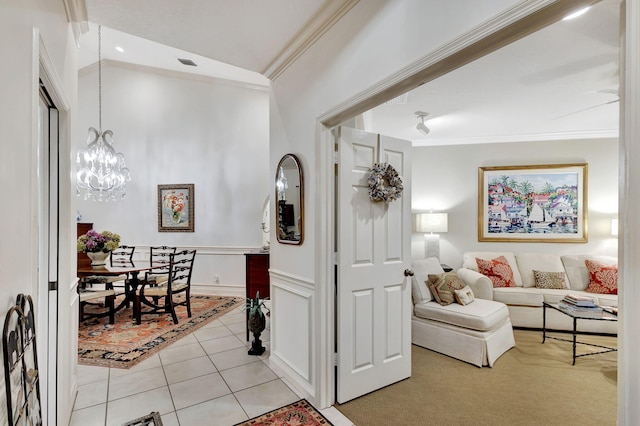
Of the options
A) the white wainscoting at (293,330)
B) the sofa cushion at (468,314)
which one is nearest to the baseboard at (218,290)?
the white wainscoting at (293,330)

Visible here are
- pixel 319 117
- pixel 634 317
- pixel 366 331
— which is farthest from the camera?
pixel 366 331

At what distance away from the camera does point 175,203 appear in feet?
19.4

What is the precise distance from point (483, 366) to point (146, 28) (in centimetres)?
397

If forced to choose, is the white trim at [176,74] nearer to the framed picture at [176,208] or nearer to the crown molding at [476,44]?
the framed picture at [176,208]

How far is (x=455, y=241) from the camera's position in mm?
5184

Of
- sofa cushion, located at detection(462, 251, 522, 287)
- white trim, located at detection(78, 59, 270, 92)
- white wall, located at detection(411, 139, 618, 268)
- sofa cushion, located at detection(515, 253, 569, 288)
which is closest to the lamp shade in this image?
white wall, located at detection(411, 139, 618, 268)

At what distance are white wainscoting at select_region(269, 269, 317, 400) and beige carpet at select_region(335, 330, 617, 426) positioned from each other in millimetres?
365

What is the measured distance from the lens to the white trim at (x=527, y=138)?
4609 millimetres

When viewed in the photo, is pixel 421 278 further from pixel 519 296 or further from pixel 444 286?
pixel 519 296

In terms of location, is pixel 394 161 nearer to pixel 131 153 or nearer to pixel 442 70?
pixel 442 70

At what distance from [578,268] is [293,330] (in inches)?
158

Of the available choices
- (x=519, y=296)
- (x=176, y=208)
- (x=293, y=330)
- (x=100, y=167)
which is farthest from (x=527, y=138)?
(x=100, y=167)

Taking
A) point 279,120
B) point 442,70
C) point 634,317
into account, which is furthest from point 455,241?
point 634,317

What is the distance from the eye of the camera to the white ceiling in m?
2.15
